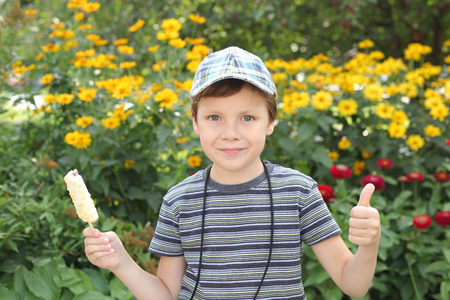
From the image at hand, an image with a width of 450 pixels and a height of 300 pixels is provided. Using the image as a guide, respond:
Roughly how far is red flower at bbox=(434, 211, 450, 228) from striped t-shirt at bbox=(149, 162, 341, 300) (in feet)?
4.02

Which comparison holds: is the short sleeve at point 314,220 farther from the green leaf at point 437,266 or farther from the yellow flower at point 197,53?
the yellow flower at point 197,53

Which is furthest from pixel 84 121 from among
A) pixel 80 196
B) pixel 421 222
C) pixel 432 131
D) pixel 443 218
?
pixel 432 131

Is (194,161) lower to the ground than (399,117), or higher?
lower

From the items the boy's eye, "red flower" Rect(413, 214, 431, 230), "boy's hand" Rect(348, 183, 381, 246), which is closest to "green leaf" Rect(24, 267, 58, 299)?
the boy's eye

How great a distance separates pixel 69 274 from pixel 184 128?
1007mm

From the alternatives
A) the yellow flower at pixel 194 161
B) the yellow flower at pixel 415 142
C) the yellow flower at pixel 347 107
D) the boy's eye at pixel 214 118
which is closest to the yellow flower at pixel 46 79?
the yellow flower at pixel 194 161

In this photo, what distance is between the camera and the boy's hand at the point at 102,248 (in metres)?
1.34

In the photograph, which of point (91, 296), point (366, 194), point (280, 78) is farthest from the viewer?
point (280, 78)

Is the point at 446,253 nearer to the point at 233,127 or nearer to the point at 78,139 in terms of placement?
the point at 233,127

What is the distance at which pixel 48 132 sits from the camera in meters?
3.00

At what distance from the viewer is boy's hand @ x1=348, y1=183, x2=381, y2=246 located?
121cm

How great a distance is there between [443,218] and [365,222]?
4.58 ft

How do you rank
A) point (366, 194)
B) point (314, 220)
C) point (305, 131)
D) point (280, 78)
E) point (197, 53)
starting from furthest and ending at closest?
1. point (280, 78)
2. point (197, 53)
3. point (305, 131)
4. point (314, 220)
5. point (366, 194)

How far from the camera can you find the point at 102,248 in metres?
1.35
